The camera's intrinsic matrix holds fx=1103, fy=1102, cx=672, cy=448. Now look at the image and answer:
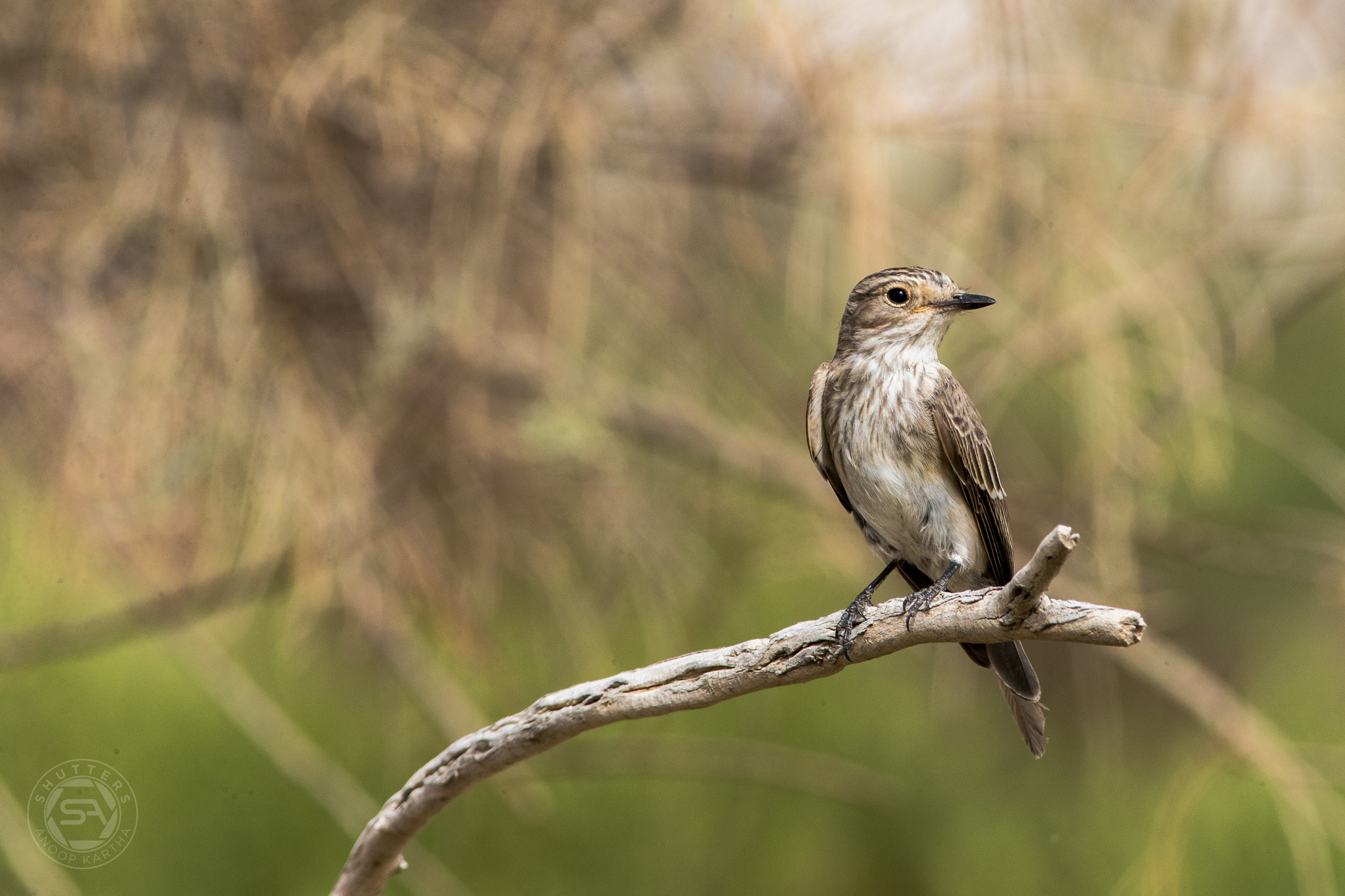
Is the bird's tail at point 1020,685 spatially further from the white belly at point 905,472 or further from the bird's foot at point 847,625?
the bird's foot at point 847,625

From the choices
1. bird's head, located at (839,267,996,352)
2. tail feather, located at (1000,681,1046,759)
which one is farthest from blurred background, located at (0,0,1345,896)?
tail feather, located at (1000,681,1046,759)

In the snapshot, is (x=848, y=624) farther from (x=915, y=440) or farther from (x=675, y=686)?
(x=915, y=440)

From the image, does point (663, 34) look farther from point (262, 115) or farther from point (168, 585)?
point (168, 585)

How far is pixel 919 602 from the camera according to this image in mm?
1272

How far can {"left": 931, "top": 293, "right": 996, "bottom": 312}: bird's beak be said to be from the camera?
1410 mm

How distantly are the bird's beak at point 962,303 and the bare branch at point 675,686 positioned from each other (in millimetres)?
399

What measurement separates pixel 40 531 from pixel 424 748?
900mm

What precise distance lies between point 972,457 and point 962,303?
25 cm

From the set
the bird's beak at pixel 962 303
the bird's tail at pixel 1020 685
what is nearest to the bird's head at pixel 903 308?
the bird's beak at pixel 962 303

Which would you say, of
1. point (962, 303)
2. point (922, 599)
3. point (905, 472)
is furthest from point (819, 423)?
point (922, 599)

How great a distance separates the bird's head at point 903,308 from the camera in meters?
1.52

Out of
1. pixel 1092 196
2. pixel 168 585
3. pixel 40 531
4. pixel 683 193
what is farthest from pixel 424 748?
pixel 1092 196

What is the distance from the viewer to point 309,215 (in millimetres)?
2113

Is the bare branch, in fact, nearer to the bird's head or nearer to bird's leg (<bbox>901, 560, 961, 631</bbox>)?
bird's leg (<bbox>901, 560, 961, 631</bbox>)
